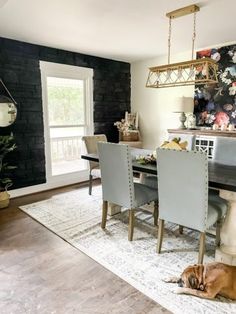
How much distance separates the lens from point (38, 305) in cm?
173

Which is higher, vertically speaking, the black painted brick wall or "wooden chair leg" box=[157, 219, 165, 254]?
the black painted brick wall

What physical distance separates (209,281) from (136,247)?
841mm

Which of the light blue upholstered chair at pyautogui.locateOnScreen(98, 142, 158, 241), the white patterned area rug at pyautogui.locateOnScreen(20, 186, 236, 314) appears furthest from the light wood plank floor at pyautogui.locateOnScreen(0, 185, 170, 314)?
the light blue upholstered chair at pyautogui.locateOnScreen(98, 142, 158, 241)

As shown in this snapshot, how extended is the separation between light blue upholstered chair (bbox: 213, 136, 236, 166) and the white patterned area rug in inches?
35.2

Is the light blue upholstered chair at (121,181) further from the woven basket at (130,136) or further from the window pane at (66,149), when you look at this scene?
the woven basket at (130,136)

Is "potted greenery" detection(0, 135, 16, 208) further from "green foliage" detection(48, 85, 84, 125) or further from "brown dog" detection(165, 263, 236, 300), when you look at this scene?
"brown dog" detection(165, 263, 236, 300)

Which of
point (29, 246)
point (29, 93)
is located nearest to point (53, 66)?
point (29, 93)

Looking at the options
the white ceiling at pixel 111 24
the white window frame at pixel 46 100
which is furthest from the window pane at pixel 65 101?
the white ceiling at pixel 111 24

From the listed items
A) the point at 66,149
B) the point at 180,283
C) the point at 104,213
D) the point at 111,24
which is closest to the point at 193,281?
the point at 180,283

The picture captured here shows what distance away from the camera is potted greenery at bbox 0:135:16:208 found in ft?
11.6

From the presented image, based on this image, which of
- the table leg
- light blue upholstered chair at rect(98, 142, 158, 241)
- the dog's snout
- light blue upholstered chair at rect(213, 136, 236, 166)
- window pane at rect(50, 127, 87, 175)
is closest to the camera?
the dog's snout

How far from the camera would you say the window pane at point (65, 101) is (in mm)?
4438

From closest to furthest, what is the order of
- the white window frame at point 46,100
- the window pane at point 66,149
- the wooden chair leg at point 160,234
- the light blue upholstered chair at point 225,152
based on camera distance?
the wooden chair leg at point 160,234 < the light blue upholstered chair at point 225,152 < the white window frame at point 46,100 < the window pane at point 66,149

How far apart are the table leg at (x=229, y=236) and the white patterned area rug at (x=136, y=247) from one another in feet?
0.57
